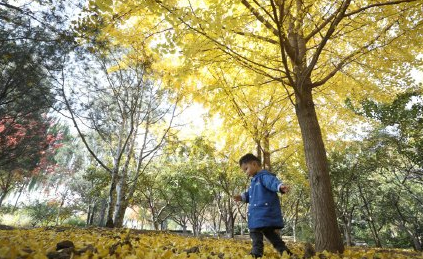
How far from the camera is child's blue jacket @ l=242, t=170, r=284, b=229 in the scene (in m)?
Result: 2.76

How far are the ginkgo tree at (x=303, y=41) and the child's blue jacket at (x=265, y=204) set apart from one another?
672 millimetres

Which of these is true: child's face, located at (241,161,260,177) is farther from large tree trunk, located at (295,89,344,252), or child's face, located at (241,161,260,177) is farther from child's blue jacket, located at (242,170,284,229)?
large tree trunk, located at (295,89,344,252)

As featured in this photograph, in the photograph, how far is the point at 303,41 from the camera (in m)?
4.29

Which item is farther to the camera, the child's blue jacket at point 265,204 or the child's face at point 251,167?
the child's face at point 251,167

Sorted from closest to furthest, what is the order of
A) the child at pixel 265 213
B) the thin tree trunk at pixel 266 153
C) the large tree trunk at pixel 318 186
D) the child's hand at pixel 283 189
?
the child's hand at pixel 283 189
the child at pixel 265 213
the large tree trunk at pixel 318 186
the thin tree trunk at pixel 266 153

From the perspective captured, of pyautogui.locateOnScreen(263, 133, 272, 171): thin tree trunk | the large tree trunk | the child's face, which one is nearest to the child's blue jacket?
the child's face

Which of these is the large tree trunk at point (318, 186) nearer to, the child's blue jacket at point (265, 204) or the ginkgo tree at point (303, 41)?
the ginkgo tree at point (303, 41)

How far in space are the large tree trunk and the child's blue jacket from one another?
0.64 metres

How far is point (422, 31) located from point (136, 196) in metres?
16.2

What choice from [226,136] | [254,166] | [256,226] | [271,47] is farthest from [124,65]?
[256,226]

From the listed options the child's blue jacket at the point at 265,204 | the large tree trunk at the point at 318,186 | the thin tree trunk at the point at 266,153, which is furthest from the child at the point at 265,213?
the thin tree trunk at the point at 266,153

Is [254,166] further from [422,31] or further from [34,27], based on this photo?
[34,27]

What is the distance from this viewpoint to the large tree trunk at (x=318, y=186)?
3.04 m

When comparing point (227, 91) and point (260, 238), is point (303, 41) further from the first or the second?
point (260, 238)
